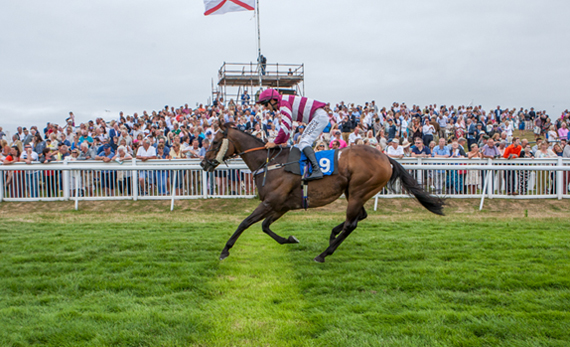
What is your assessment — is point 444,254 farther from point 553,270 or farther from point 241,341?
point 241,341

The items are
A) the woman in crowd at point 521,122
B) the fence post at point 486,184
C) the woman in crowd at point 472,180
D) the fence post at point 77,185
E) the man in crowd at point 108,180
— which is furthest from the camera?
the woman in crowd at point 521,122

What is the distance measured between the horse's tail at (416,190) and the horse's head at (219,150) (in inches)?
91.2

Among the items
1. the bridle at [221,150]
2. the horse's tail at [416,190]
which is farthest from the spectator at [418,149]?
the bridle at [221,150]

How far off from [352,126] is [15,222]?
40.1 feet

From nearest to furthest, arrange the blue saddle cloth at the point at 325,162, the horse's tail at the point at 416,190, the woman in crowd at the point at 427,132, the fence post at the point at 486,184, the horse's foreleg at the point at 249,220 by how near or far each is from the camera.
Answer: the horse's foreleg at the point at 249,220 < the blue saddle cloth at the point at 325,162 < the horse's tail at the point at 416,190 < the fence post at the point at 486,184 < the woman in crowd at the point at 427,132

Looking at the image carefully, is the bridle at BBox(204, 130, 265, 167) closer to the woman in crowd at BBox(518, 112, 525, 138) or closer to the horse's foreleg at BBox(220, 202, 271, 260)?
the horse's foreleg at BBox(220, 202, 271, 260)

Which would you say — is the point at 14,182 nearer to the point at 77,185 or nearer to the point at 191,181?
the point at 77,185

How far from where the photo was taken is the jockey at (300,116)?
5938 millimetres

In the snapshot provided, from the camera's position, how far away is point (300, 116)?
625 centimetres

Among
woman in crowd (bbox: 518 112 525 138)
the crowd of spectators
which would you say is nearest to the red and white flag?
the crowd of spectators

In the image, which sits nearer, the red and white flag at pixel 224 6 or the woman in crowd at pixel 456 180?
the woman in crowd at pixel 456 180

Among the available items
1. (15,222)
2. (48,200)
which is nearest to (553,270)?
(15,222)

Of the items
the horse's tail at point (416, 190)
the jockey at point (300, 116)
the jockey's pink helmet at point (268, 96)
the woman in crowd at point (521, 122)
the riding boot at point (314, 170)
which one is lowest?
the horse's tail at point (416, 190)

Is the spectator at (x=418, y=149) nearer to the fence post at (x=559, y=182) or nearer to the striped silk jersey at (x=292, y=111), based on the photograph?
the fence post at (x=559, y=182)
